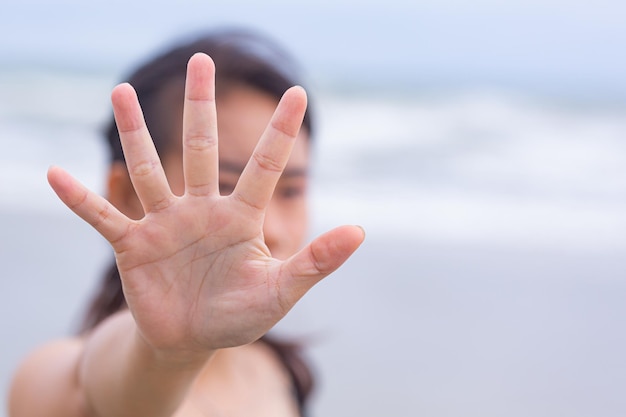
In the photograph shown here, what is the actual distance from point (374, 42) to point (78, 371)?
1244 centimetres

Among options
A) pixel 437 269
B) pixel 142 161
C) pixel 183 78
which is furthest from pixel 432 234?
pixel 142 161

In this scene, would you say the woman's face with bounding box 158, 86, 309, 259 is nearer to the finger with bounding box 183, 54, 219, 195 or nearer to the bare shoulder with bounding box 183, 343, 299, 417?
the bare shoulder with bounding box 183, 343, 299, 417

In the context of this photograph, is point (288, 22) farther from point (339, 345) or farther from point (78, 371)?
point (78, 371)

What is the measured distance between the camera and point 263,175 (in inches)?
44.7

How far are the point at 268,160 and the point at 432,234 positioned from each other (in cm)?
392

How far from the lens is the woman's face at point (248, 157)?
1700 millimetres

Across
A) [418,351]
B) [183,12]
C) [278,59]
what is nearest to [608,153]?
[418,351]

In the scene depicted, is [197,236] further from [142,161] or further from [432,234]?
[432,234]

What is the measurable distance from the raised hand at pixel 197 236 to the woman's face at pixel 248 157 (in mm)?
556

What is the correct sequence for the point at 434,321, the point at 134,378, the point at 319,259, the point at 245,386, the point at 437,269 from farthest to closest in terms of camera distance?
the point at 437,269, the point at 434,321, the point at 245,386, the point at 134,378, the point at 319,259

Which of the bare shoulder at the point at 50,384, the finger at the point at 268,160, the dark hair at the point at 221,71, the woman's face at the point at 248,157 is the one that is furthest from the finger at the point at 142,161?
the dark hair at the point at 221,71

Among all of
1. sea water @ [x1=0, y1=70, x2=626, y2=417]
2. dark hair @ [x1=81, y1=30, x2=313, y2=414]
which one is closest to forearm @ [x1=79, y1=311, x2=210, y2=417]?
dark hair @ [x1=81, y1=30, x2=313, y2=414]

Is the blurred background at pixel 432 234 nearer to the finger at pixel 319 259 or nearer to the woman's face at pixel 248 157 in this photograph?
the woman's face at pixel 248 157

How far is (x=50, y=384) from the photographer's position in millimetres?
1482
